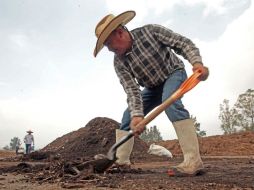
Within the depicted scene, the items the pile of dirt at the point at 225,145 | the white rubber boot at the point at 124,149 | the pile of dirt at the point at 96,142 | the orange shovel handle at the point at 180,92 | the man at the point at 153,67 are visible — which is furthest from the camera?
the pile of dirt at the point at 225,145

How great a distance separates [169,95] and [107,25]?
1029 mm

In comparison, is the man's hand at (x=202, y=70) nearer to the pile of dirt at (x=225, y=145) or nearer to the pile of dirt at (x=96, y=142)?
the pile of dirt at (x=96, y=142)

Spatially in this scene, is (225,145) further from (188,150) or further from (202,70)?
(202,70)

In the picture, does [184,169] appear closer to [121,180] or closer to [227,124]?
[121,180]

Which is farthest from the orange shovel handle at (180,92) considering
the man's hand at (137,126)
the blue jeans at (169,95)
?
the blue jeans at (169,95)

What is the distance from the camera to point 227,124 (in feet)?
109

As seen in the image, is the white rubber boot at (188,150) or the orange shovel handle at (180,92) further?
the white rubber boot at (188,150)

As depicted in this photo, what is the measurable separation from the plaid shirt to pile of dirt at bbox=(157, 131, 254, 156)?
9.40 m

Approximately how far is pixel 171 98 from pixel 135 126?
1.74 feet

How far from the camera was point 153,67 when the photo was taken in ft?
14.5

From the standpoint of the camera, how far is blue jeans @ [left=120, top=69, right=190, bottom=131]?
416 centimetres

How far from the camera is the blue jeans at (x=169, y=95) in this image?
4160 mm

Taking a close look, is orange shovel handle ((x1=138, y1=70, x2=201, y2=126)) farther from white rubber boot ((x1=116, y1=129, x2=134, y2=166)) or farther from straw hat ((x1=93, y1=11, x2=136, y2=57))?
white rubber boot ((x1=116, y1=129, x2=134, y2=166))

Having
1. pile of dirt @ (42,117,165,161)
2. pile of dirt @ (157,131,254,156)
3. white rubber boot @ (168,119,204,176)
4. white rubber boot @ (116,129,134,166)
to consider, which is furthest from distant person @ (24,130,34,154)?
white rubber boot @ (168,119,204,176)
